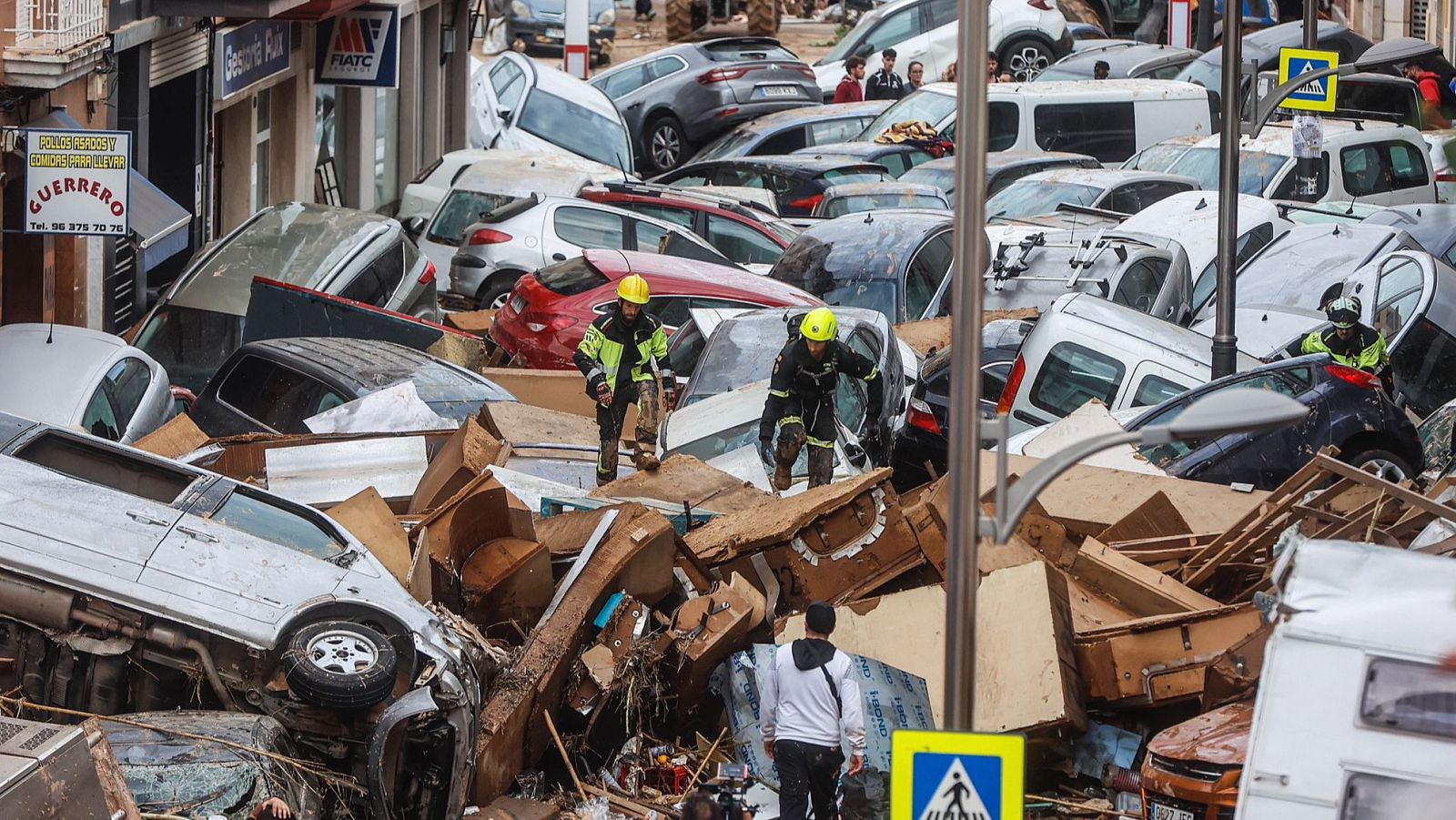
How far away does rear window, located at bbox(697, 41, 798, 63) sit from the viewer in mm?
30156

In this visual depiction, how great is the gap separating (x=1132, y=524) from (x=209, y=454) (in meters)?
5.45

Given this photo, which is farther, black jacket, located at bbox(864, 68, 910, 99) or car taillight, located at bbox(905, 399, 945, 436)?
black jacket, located at bbox(864, 68, 910, 99)

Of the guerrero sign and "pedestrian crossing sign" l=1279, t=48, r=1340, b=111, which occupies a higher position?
"pedestrian crossing sign" l=1279, t=48, r=1340, b=111

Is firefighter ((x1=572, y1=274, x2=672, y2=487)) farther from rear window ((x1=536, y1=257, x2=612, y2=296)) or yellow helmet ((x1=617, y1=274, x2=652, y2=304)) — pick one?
rear window ((x1=536, y1=257, x2=612, y2=296))

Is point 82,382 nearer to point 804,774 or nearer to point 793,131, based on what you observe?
point 804,774

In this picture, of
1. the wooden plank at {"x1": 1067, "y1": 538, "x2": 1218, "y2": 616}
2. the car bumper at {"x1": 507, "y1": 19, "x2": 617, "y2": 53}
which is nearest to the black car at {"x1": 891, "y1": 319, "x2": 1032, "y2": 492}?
the wooden plank at {"x1": 1067, "y1": 538, "x2": 1218, "y2": 616}

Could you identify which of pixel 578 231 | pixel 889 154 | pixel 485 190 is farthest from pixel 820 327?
pixel 889 154

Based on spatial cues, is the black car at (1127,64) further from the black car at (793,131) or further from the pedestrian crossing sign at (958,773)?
the pedestrian crossing sign at (958,773)

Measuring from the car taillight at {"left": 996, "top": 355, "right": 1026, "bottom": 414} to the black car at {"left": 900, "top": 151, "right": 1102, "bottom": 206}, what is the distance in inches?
359

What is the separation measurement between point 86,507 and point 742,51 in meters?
23.1

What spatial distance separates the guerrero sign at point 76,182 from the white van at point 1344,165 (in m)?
11.8

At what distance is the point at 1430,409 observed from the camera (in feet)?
50.9

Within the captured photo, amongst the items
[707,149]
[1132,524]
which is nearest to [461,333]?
[1132,524]

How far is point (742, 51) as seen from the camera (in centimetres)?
3048
